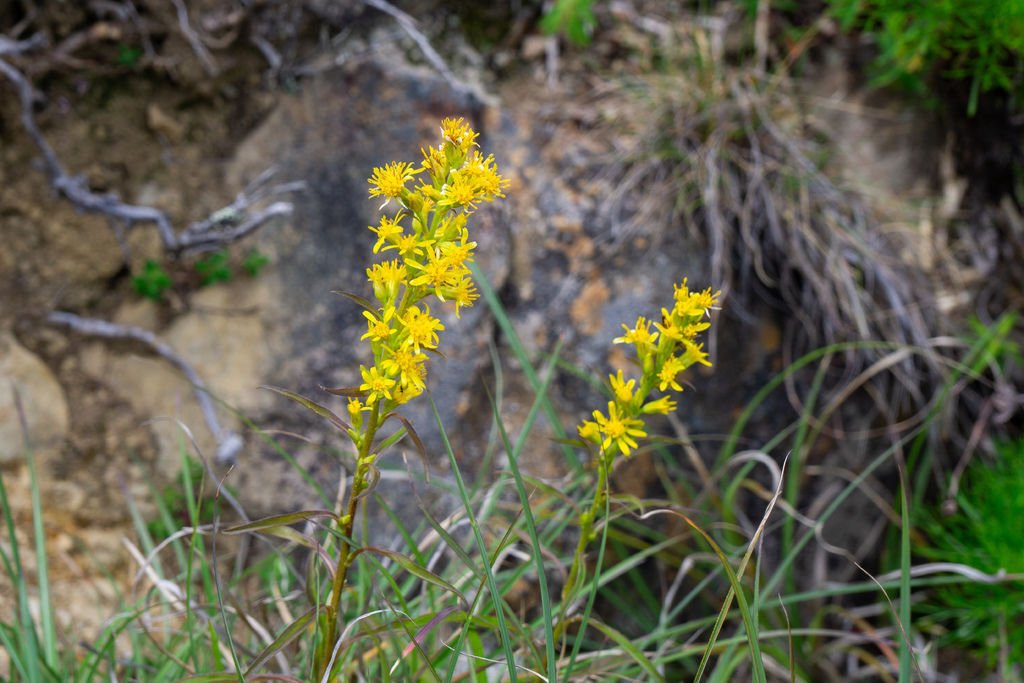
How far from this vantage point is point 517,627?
0.97 metres

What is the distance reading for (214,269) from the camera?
1781mm

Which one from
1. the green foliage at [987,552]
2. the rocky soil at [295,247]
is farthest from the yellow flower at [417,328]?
the green foliage at [987,552]

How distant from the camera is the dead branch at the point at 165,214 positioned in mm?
1692

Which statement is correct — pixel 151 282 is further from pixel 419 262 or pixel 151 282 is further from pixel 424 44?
pixel 419 262

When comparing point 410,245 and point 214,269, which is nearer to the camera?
point 410,245

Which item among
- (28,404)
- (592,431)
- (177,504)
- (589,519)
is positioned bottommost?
(177,504)

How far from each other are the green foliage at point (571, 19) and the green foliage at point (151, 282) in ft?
3.39

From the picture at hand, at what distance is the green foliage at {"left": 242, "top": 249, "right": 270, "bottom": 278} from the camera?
1791 millimetres

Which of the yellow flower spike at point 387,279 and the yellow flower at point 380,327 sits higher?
the yellow flower spike at point 387,279

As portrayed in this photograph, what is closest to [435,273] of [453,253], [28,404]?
[453,253]

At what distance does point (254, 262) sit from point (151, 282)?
215 mm

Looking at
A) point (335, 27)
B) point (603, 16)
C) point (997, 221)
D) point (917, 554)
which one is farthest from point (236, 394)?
point (997, 221)

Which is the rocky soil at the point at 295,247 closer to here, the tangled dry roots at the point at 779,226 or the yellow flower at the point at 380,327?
the tangled dry roots at the point at 779,226

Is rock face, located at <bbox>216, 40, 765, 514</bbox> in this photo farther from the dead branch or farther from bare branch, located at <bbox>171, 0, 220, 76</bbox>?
bare branch, located at <bbox>171, 0, 220, 76</bbox>
